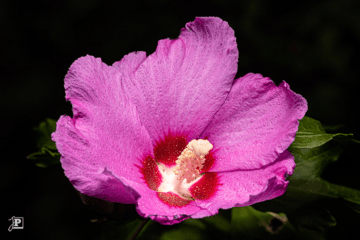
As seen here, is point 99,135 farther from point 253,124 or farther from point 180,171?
point 253,124

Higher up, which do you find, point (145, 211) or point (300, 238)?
point (145, 211)

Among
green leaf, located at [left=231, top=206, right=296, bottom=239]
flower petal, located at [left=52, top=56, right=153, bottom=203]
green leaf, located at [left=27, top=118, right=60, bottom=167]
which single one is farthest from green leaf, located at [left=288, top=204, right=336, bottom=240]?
Answer: green leaf, located at [left=27, top=118, right=60, bottom=167]

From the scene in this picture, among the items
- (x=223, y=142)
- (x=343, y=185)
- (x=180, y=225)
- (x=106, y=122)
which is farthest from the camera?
(x=180, y=225)

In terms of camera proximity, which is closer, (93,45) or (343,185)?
(343,185)

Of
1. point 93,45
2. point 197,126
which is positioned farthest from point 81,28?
point 197,126

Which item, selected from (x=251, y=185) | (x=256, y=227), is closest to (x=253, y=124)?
(x=251, y=185)

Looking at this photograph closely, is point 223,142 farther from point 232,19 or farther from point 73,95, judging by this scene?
point 232,19

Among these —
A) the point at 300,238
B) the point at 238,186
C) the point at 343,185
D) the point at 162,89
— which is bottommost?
Answer: the point at 300,238

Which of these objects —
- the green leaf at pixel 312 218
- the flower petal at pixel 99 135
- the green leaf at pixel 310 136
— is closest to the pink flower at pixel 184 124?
the flower petal at pixel 99 135
